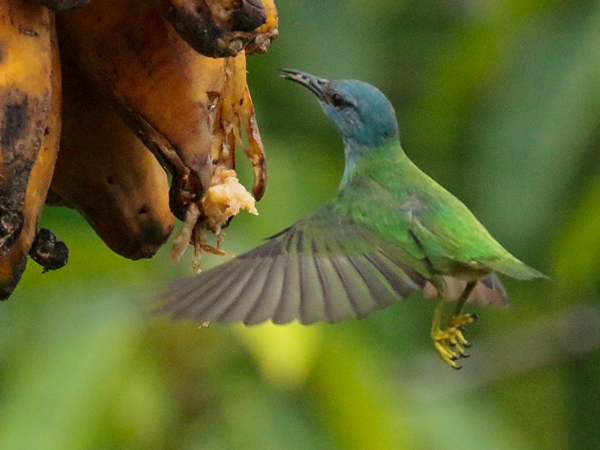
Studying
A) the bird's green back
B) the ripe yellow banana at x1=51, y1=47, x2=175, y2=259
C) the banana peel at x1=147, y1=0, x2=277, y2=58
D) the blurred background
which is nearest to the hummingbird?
the bird's green back

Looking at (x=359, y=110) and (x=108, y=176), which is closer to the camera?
(x=108, y=176)

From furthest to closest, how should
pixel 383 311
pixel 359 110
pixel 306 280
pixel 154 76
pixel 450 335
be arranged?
pixel 383 311
pixel 359 110
pixel 450 335
pixel 306 280
pixel 154 76

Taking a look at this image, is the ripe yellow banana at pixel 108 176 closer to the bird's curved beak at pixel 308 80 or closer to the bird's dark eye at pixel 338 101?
the bird's curved beak at pixel 308 80

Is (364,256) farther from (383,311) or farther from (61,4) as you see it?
(61,4)

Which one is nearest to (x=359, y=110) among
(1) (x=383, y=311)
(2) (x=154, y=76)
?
(1) (x=383, y=311)

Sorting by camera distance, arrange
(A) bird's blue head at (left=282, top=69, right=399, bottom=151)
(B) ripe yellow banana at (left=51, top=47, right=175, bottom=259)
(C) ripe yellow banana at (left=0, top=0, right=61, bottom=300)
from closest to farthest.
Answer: (C) ripe yellow banana at (left=0, top=0, right=61, bottom=300) < (B) ripe yellow banana at (left=51, top=47, right=175, bottom=259) < (A) bird's blue head at (left=282, top=69, right=399, bottom=151)

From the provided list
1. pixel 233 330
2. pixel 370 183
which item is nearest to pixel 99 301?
pixel 233 330

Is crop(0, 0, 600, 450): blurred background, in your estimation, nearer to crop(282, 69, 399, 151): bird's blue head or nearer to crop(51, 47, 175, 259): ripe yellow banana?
crop(282, 69, 399, 151): bird's blue head
